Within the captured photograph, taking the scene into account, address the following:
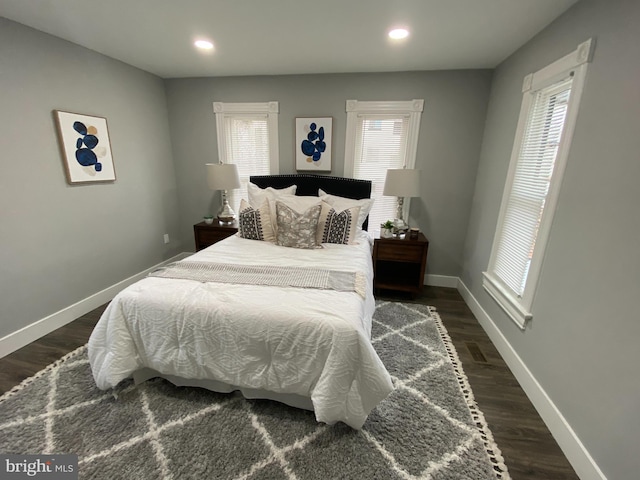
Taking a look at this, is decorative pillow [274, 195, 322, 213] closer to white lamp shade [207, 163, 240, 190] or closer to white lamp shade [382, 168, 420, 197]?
white lamp shade [207, 163, 240, 190]

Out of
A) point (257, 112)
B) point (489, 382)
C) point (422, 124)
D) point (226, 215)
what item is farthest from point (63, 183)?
point (489, 382)

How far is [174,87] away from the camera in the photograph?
134 inches

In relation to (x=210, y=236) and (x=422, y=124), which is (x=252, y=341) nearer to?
(x=210, y=236)

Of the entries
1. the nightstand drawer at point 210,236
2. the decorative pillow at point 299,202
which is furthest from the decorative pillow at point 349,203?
the nightstand drawer at point 210,236

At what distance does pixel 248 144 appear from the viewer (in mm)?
3477

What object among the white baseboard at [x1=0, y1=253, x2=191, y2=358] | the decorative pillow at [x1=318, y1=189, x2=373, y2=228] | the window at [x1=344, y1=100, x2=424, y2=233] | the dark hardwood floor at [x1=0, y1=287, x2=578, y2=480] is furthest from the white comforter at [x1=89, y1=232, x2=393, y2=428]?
the window at [x1=344, y1=100, x2=424, y2=233]

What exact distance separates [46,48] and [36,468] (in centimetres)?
290

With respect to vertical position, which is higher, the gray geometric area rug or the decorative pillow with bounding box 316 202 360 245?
the decorative pillow with bounding box 316 202 360 245

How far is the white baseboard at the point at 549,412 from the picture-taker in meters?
1.31

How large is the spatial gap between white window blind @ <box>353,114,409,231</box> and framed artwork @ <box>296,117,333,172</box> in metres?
0.35

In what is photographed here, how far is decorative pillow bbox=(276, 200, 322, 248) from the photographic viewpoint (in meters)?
2.57

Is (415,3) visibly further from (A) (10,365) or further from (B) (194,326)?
(A) (10,365)

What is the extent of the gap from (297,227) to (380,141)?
1.52 meters

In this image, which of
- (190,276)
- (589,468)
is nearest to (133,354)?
(190,276)
